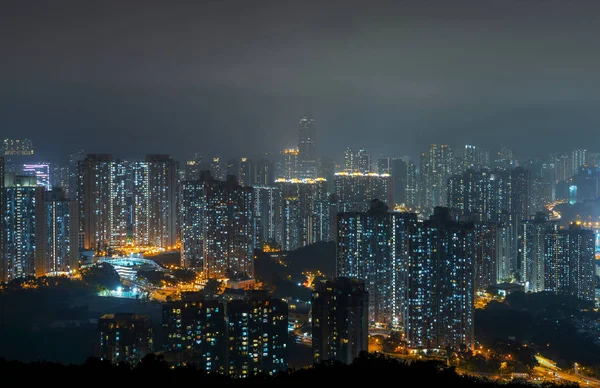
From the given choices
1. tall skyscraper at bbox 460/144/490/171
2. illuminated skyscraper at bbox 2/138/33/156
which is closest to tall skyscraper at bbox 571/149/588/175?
tall skyscraper at bbox 460/144/490/171

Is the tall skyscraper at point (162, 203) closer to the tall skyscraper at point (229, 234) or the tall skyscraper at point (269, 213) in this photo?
the tall skyscraper at point (269, 213)

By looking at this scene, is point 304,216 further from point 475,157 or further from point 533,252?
point 475,157

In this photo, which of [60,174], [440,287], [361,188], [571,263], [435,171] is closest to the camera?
[440,287]

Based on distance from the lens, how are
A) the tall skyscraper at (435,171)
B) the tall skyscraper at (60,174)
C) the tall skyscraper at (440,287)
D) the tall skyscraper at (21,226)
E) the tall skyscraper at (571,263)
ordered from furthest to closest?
the tall skyscraper at (435,171), the tall skyscraper at (60,174), the tall skyscraper at (571,263), the tall skyscraper at (21,226), the tall skyscraper at (440,287)

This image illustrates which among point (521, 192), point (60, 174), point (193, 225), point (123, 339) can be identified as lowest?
point (123, 339)

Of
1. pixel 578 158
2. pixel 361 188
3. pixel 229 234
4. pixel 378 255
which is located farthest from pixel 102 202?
pixel 578 158

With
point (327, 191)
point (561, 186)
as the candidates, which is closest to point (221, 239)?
point (327, 191)

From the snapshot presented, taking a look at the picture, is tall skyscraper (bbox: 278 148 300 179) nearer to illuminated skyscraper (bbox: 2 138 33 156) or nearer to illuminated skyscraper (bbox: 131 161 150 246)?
illuminated skyscraper (bbox: 131 161 150 246)

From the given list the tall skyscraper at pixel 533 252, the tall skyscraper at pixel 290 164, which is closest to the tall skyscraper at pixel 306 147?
the tall skyscraper at pixel 290 164
